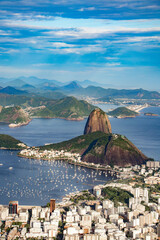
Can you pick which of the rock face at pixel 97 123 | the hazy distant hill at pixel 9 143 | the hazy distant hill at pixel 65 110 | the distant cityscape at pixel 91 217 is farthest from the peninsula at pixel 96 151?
the hazy distant hill at pixel 65 110

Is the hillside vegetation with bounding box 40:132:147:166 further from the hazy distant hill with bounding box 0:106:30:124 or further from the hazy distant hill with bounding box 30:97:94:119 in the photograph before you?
the hazy distant hill with bounding box 30:97:94:119

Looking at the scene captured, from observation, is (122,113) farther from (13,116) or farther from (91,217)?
(91,217)

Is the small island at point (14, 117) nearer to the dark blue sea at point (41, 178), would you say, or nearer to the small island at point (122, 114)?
the small island at point (122, 114)

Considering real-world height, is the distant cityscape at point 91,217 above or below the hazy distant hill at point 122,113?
below

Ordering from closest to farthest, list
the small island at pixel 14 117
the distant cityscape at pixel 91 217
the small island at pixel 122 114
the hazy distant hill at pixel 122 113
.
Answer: the distant cityscape at pixel 91 217 → the small island at pixel 14 117 → the small island at pixel 122 114 → the hazy distant hill at pixel 122 113

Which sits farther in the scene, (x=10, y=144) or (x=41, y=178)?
(x=10, y=144)

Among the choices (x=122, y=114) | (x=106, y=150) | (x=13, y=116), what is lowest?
(x=106, y=150)

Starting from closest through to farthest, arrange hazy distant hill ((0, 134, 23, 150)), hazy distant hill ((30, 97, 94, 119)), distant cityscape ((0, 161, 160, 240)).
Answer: distant cityscape ((0, 161, 160, 240)) < hazy distant hill ((0, 134, 23, 150)) < hazy distant hill ((30, 97, 94, 119))

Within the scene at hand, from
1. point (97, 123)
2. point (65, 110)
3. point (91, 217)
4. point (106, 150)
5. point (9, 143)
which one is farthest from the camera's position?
point (65, 110)

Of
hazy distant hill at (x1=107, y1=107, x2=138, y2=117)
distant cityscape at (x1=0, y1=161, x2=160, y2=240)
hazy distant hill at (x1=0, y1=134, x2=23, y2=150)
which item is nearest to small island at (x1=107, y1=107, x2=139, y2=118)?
hazy distant hill at (x1=107, y1=107, x2=138, y2=117)

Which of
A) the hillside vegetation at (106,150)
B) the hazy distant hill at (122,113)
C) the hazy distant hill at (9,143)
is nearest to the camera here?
the hillside vegetation at (106,150)

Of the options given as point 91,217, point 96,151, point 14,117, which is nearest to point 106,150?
point 96,151

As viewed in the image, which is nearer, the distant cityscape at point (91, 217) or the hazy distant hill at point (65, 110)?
the distant cityscape at point (91, 217)
